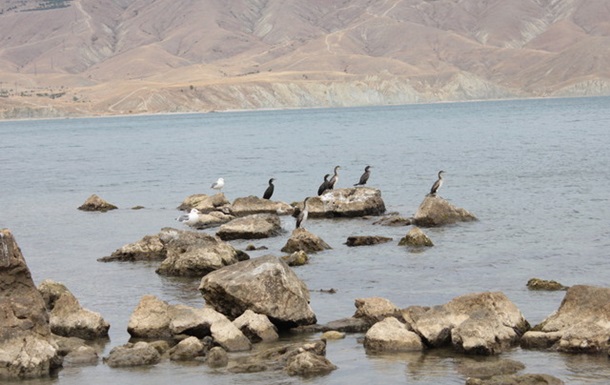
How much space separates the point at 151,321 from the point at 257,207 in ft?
57.9

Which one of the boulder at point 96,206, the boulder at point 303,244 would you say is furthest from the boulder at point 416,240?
the boulder at point 96,206

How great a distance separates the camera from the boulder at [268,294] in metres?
18.7

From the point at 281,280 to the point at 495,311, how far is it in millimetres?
3865

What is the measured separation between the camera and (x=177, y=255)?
24906 mm

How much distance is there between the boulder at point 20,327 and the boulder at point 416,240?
496 inches

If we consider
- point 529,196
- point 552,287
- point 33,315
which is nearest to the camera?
point 33,315

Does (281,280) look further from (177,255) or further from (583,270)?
(583,270)

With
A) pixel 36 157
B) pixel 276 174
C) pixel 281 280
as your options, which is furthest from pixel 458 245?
pixel 36 157

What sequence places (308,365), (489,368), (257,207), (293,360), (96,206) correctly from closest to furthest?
(489,368), (308,365), (293,360), (257,207), (96,206)

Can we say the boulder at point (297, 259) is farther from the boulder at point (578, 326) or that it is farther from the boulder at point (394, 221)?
the boulder at point (578, 326)

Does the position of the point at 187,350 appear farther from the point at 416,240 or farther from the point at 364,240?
the point at 364,240

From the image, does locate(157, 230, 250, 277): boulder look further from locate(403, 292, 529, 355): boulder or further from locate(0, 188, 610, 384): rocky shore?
locate(403, 292, 529, 355): boulder

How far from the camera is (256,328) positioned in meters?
18.1

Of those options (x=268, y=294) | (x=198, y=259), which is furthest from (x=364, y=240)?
(x=268, y=294)
